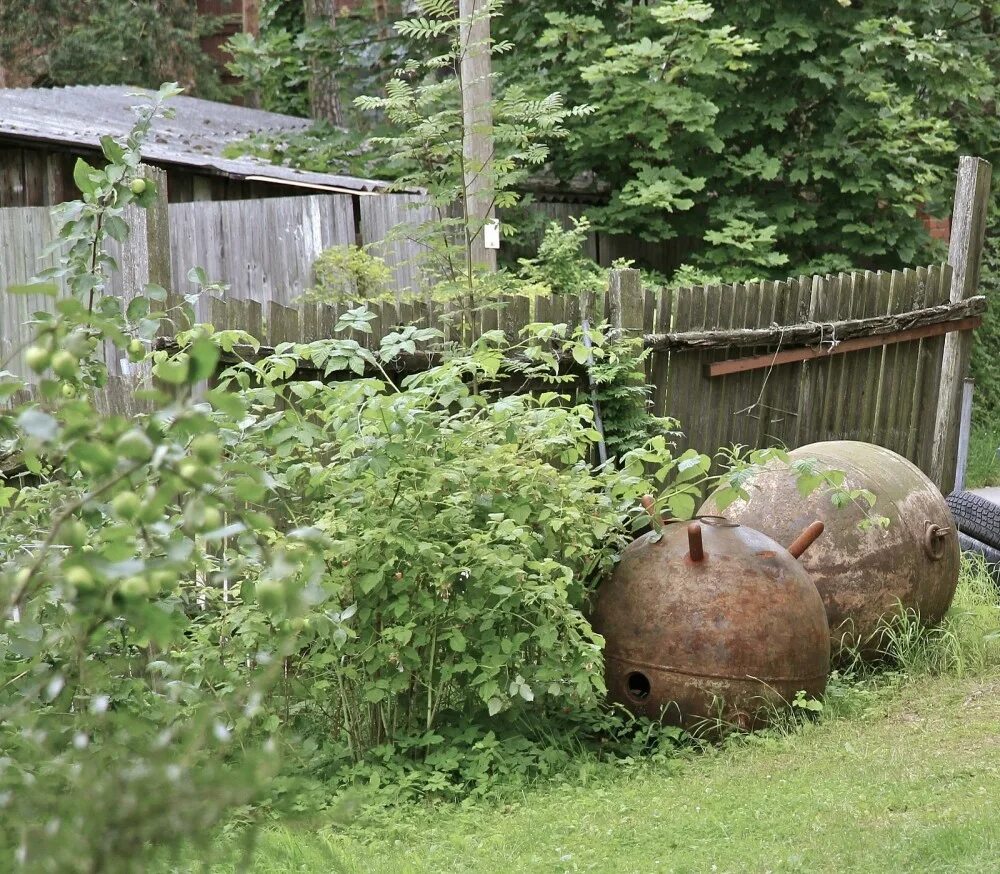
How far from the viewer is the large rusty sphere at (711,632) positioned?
5.27 metres

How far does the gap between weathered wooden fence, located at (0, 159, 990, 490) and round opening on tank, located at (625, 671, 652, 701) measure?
1.98 meters

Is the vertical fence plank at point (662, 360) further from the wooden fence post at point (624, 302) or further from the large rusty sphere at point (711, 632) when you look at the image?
the large rusty sphere at point (711, 632)

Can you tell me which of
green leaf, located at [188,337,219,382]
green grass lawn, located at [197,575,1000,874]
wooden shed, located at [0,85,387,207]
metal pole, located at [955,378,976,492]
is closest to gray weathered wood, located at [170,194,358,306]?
wooden shed, located at [0,85,387,207]

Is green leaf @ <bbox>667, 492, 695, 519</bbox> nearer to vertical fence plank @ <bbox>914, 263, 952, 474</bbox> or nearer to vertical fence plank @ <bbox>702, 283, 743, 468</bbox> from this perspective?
vertical fence plank @ <bbox>702, 283, 743, 468</bbox>

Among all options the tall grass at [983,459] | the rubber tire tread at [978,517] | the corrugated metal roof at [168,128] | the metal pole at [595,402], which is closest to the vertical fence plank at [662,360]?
the metal pole at [595,402]

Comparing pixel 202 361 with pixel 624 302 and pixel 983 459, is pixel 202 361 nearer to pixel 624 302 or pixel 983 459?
pixel 624 302

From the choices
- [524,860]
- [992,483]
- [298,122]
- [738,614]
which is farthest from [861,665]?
[298,122]

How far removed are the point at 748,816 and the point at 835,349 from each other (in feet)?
16.8

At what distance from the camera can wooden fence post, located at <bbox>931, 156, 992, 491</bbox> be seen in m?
9.73

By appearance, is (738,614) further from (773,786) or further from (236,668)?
(236,668)

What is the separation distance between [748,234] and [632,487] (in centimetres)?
793

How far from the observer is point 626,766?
4961 mm

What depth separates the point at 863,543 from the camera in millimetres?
6043

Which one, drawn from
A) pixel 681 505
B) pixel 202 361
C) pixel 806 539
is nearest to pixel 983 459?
pixel 806 539
